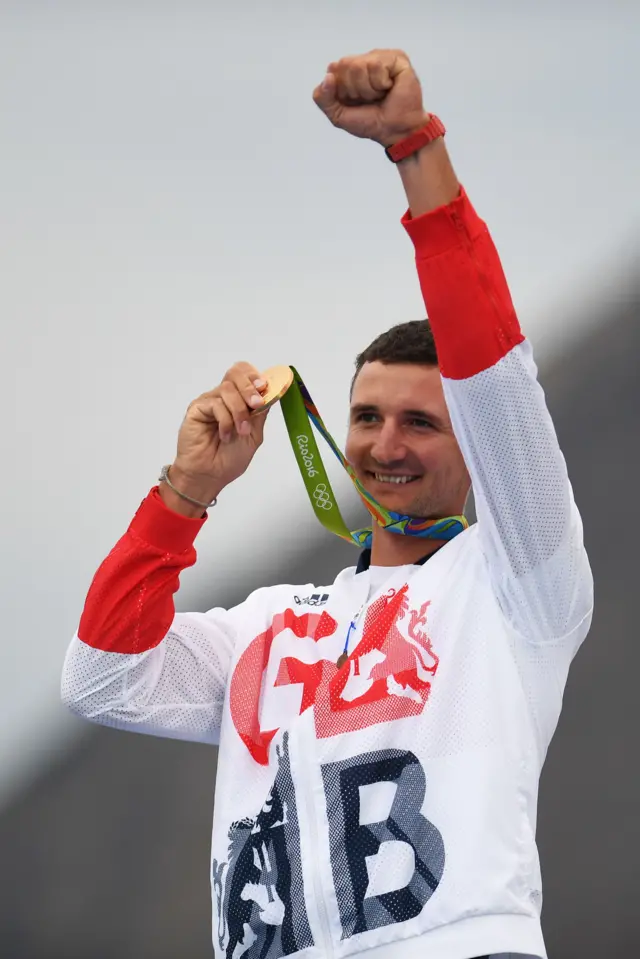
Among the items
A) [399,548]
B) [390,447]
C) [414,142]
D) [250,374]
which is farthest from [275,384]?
[414,142]

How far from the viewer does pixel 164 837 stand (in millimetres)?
2518

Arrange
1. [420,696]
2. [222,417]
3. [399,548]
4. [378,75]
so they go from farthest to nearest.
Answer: [399,548], [222,417], [420,696], [378,75]

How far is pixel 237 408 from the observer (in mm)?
1401

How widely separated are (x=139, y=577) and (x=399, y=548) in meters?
0.34

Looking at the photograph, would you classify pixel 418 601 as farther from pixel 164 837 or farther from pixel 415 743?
pixel 164 837

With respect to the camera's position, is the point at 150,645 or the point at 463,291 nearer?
the point at 463,291

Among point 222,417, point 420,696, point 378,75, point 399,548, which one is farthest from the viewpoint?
point 399,548

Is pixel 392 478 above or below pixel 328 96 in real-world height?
below

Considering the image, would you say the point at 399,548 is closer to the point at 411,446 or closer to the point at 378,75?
the point at 411,446

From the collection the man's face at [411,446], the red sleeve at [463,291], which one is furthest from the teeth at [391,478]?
the red sleeve at [463,291]

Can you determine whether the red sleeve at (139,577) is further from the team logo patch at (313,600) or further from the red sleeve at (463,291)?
the red sleeve at (463,291)

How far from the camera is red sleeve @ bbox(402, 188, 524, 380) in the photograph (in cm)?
115

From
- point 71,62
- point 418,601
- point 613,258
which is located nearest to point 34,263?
point 71,62

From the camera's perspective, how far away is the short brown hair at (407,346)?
A: 149cm
